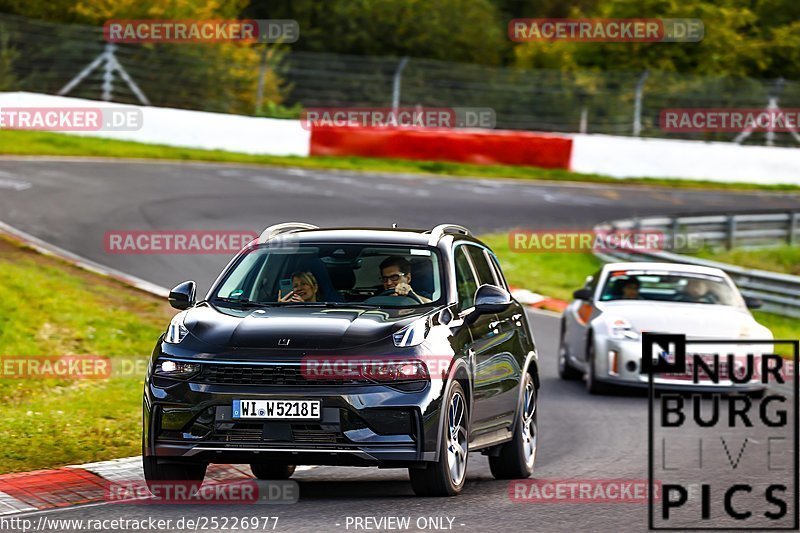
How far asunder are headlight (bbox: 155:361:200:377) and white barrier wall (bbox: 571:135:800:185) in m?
30.6

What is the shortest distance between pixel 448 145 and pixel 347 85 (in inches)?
114

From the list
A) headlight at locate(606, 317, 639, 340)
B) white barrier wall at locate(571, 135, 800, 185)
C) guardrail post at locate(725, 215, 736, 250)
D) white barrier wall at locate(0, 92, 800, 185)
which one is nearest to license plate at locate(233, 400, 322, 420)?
headlight at locate(606, 317, 639, 340)

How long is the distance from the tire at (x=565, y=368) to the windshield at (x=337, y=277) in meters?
7.68

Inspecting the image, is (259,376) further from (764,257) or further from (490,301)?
(764,257)

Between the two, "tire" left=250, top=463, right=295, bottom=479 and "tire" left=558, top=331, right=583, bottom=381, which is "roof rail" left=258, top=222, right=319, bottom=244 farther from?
"tire" left=558, top=331, right=583, bottom=381

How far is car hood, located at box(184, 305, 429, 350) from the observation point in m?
8.79

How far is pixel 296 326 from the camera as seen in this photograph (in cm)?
898

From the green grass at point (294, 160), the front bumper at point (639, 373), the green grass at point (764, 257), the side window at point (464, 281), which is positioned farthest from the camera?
the green grass at point (294, 160)

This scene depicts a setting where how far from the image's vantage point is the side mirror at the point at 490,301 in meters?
9.80

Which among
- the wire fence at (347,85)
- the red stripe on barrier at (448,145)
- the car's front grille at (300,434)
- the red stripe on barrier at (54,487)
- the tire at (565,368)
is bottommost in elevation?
the tire at (565,368)

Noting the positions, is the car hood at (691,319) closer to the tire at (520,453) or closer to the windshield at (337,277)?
the tire at (520,453)

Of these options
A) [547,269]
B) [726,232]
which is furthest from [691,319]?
[726,232]

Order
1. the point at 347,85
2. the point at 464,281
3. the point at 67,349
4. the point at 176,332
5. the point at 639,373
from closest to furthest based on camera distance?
the point at 176,332 → the point at 464,281 → the point at 67,349 → the point at 639,373 → the point at 347,85

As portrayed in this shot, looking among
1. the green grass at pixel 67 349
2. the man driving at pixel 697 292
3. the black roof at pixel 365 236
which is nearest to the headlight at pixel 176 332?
the black roof at pixel 365 236
